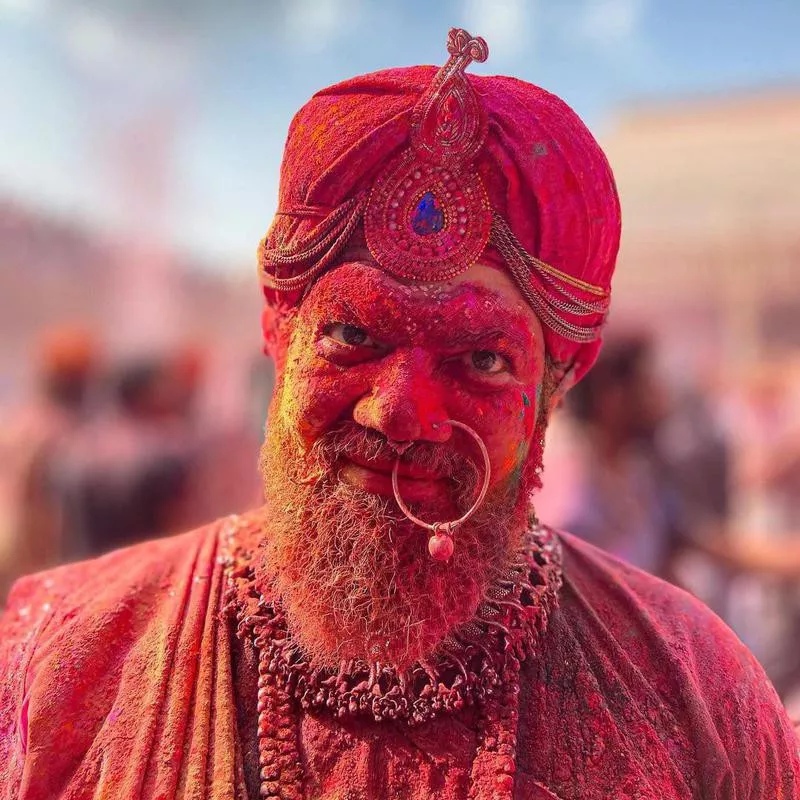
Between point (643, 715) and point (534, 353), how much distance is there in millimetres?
699

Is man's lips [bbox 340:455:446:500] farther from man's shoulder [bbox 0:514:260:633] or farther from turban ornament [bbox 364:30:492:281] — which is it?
man's shoulder [bbox 0:514:260:633]

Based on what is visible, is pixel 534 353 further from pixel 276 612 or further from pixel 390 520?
pixel 276 612

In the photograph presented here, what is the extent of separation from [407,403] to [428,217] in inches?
12.9

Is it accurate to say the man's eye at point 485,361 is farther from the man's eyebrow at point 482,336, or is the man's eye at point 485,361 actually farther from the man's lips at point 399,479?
the man's lips at point 399,479

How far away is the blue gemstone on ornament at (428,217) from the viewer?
70.0 inches

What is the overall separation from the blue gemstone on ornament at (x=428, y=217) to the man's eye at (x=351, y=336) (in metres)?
0.20

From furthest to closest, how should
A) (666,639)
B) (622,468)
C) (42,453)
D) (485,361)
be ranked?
(42,453) < (622,468) < (666,639) < (485,361)

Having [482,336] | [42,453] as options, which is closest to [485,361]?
[482,336]

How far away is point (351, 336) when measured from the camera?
1815mm

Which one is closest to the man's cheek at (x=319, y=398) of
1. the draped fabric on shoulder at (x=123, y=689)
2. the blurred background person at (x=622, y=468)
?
the draped fabric on shoulder at (x=123, y=689)

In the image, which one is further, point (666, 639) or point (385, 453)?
point (666, 639)

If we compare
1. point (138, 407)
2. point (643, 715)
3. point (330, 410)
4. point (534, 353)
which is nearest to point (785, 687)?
point (643, 715)

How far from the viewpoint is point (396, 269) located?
177cm

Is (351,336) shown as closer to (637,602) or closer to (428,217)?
(428,217)
